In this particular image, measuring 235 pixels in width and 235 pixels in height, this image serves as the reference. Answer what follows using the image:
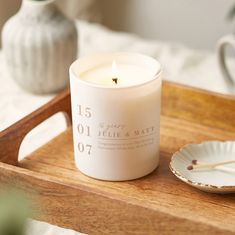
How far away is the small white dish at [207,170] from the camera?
51 cm

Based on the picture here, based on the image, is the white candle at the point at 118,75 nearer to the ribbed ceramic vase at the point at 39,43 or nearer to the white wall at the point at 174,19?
the ribbed ceramic vase at the point at 39,43

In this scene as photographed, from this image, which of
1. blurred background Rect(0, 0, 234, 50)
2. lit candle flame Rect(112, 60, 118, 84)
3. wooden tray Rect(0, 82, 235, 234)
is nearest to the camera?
wooden tray Rect(0, 82, 235, 234)

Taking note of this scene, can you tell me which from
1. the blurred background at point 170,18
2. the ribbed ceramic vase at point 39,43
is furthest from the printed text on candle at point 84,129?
the blurred background at point 170,18

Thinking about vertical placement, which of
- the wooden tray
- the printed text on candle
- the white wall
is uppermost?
the printed text on candle

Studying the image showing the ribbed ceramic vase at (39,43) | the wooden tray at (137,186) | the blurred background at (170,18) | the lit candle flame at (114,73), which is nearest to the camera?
the wooden tray at (137,186)

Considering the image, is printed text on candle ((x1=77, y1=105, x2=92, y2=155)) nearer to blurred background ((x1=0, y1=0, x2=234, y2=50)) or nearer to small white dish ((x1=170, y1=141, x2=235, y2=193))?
small white dish ((x1=170, y1=141, x2=235, y2=193))

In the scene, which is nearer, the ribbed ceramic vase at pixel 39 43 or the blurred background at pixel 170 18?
the ribbed ceramic vase at pixel 39 43

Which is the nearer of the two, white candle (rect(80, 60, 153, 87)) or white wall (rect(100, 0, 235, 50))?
white candle (rect(80, 60, 153, 87))

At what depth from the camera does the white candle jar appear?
52cm

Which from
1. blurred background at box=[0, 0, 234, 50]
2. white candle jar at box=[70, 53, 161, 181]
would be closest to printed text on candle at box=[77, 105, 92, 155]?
white candle jar at box=[70, 53, 161, 181]

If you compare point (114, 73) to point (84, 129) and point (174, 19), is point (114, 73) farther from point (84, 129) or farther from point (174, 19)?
point (174, 19)

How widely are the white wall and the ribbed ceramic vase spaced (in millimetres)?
806

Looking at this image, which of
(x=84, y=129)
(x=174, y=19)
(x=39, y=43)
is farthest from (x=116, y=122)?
(x=174, y=19)

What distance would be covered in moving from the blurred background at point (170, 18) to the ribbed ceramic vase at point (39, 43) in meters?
0.69
